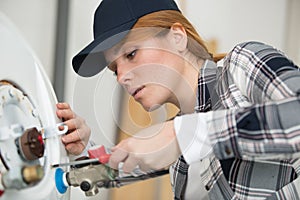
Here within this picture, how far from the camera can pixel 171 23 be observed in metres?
0.83

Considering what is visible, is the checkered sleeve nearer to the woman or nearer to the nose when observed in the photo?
the woman

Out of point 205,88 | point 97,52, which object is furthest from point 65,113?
point 205,88

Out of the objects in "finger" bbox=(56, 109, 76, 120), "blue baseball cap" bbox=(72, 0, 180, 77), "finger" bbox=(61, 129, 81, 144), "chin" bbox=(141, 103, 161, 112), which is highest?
"blue baseball cap" bbox=(72, 0, 180, 77)

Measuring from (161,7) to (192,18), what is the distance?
2.59 feet

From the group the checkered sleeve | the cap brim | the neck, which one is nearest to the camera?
the checkered sleeve

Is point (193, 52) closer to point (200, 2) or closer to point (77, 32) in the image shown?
point (77, 32)

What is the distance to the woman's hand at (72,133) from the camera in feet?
2.94

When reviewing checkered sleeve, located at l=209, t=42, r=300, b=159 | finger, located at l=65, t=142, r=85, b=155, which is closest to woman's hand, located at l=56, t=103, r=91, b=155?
finger, located at l=65, t=142, r=85, b=155

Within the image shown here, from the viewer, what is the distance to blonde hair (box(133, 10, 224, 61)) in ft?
2.57

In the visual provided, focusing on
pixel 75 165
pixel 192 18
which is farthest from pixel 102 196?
pixel 192 18

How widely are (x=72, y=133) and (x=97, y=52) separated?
0.62 feet

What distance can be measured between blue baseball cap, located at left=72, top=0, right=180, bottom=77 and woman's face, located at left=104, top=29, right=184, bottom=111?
2 centimetres

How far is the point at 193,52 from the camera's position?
0.90m

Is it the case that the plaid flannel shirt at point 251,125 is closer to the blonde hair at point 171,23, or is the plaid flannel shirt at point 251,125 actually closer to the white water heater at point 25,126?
the blonde hair at point 171,23
